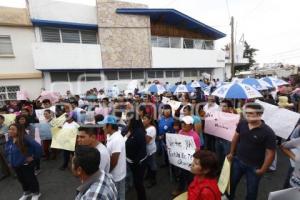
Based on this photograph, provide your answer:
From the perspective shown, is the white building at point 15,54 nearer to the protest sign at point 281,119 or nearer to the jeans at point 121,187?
the jeans at point 121,187

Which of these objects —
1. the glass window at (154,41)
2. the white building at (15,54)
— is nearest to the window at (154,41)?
the glass window at (154,41)

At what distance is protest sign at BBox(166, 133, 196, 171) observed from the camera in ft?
11.7

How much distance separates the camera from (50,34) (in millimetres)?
13750

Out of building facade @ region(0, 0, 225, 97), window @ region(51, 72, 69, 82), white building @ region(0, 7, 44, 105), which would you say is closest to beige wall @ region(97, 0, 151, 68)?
building facade @ region(0, 0, 225, 97)

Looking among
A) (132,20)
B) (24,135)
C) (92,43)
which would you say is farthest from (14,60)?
(24,135)

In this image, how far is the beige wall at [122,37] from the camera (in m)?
15.1

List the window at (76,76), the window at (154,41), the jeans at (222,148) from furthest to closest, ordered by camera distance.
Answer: the window at (154,41) → the window at (76,76) → the jeans at (222,148)

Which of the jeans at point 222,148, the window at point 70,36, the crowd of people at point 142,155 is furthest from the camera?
the window at point 70,36

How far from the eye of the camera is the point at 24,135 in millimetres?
3764

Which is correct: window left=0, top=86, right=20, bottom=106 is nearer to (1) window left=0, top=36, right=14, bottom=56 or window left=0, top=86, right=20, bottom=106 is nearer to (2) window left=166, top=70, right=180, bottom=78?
(1) window left=0, top=36, right=14, bottom=56

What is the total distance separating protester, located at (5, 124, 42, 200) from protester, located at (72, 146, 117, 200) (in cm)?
253

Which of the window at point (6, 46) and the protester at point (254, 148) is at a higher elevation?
the window at point (6, 46)

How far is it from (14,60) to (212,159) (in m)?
14.9

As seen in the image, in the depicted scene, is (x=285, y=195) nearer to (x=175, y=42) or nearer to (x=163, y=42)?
(x=163, y=42)
